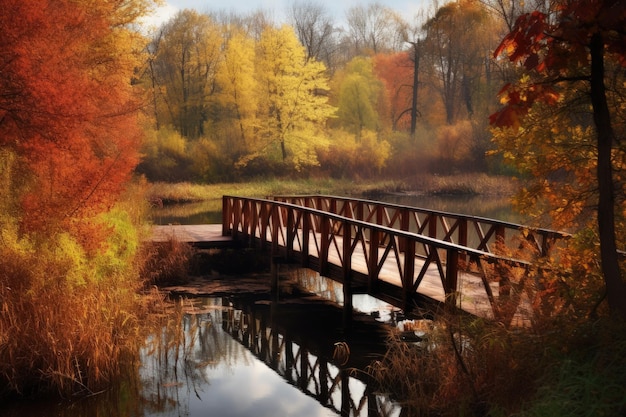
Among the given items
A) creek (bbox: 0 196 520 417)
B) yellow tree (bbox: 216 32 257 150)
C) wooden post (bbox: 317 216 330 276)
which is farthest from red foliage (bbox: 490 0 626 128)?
yellow tree (bbox: 216 32 257 150)

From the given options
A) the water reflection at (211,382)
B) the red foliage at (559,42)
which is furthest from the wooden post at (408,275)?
the red foliage at (559,42)

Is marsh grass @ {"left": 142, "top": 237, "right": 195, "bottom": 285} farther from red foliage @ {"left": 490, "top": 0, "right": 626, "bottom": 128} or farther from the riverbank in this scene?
the riverbank

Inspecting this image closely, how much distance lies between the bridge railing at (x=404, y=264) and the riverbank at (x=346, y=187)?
17.7m

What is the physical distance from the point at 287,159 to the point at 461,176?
9.61 m

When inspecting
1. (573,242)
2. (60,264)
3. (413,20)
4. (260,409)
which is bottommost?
(260,409)

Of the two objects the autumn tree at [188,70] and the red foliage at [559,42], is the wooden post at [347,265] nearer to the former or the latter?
the red foliage at [559,42]

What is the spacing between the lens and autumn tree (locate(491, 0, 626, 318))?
5340 millimetres

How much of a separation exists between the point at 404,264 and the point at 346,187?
28.3 meters

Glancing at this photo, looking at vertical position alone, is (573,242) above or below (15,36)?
below

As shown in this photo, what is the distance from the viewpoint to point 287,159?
128 feet

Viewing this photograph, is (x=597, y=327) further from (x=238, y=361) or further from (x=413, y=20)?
(x=413, y=20)

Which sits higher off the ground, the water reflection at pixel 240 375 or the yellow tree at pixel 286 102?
the yellow tree at pixel 286 102

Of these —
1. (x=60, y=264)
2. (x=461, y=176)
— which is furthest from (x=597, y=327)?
(x=461, y=176)

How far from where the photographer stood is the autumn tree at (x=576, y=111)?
17.5 ft
